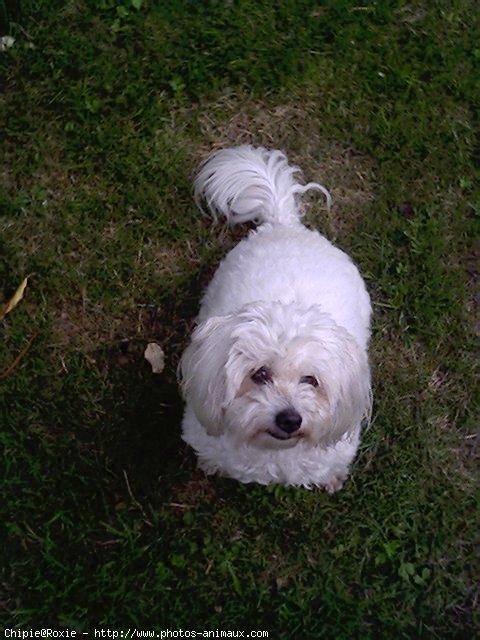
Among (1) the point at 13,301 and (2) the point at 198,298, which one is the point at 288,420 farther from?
(1) the point at 13,301

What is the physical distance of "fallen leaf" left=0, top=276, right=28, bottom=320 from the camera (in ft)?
10.8

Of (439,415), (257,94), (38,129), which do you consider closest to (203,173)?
(257,94)

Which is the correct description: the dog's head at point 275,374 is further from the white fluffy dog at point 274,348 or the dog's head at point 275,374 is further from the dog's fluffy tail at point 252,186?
the dog's fluffy tail at point 252,186

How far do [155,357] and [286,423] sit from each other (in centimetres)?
114

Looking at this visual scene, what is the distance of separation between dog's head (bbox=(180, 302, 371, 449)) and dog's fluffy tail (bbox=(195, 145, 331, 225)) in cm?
89

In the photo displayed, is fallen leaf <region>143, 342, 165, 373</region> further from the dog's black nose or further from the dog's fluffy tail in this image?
the dog's black nose

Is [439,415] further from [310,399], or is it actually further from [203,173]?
[203,173]

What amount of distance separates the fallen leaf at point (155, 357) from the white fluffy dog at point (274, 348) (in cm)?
35

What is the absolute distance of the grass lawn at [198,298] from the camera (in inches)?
118

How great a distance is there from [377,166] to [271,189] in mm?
837

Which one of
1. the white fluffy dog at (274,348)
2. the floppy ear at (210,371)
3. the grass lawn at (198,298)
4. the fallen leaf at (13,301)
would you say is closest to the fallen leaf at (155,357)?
the grass lawn at (198,298)

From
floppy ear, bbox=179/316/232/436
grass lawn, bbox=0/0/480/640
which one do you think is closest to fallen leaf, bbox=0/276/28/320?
grass lawn, bbox=0/0/480/640

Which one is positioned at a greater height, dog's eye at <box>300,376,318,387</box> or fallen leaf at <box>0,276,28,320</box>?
dog's eye at <box>300,376,318,387</box>

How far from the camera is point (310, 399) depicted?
2.30 m
